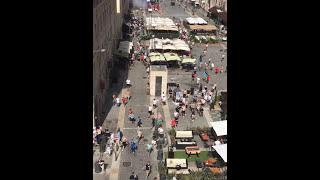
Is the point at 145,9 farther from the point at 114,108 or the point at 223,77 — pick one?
the point at 114,108

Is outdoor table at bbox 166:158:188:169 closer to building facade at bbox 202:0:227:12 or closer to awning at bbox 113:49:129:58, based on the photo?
awning at bbox 113:49:129:58

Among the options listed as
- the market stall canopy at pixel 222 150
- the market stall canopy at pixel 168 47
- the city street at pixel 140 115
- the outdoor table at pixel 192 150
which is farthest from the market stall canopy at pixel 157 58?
the market stall canopy at pixel 222 150

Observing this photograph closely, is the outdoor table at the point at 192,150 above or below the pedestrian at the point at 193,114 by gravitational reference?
below

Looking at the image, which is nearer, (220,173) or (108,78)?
(220,173)

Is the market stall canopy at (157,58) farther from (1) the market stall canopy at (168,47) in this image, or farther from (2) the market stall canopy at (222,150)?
(2) the market stall canopy at (222,150)

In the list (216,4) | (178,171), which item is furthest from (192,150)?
(216,4)
